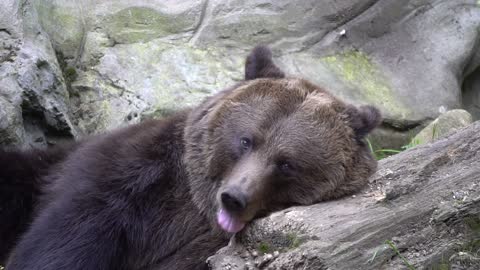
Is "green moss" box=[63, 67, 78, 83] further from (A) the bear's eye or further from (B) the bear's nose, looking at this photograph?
(B) the bear's nose

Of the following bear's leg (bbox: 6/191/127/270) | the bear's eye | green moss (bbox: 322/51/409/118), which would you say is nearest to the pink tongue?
the bear's eye

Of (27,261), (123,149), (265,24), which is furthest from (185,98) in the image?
(27,261)

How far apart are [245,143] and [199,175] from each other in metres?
0.42

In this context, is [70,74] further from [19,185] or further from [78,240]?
[78,240]

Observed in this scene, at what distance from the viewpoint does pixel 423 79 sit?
8.15m

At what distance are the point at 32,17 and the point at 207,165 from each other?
3.04m

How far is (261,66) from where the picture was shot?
497 centimetres

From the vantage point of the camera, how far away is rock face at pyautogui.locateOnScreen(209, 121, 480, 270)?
12.0ft

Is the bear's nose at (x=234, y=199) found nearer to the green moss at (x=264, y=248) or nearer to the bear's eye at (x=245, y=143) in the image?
the green moss at (x=264, y=248)

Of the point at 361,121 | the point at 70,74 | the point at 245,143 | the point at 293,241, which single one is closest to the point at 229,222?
the point at 245,143

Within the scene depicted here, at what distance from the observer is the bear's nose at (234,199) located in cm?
391

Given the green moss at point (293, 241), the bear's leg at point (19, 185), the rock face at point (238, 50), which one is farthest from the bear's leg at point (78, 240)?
the rock face at point (238, 50)

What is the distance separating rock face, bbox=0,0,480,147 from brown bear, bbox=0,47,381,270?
201cm

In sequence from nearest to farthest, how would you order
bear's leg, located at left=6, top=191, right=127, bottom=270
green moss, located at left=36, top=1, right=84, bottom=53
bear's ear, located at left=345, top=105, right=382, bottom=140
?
bear's leg, located at left=6, top=191, right=127, bottom=270 → bear's ear, located at left=345, top=105, right=382, bottom=140 → green moss, located at left=36, top=1, right=84, bottom=53
